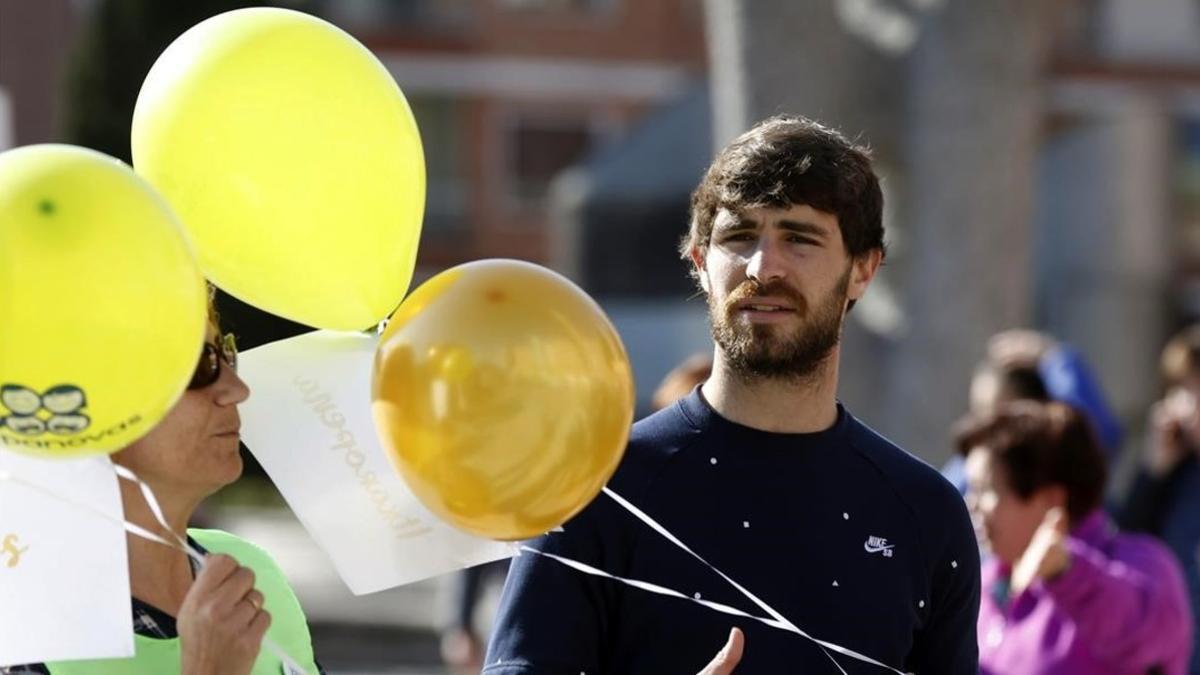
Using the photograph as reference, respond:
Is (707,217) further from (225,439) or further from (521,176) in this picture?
(521,176)

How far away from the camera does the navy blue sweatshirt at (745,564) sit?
2.46 m

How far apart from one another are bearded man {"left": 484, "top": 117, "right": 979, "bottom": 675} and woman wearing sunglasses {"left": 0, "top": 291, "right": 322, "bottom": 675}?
380 millimetres

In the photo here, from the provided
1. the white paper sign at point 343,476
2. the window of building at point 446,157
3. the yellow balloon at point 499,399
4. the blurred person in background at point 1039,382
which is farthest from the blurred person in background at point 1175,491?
the window of building at point 446,157

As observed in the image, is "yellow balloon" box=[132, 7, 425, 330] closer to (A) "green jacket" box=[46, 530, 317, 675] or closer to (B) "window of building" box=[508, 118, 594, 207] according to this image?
(A) "green jacket" box=[46, 530, 317, 675]

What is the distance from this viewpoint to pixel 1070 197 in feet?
54.5

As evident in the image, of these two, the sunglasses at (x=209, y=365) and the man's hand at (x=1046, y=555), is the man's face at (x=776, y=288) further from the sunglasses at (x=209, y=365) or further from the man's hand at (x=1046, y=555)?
the man's hand at (x=1046, y=555)

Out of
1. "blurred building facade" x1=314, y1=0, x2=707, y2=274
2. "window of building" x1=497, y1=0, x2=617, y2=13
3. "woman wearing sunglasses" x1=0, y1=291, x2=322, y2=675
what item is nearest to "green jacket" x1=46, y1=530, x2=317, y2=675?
"woman wearing sunglasses" x1=0, y1=291, x2=322, y2=675

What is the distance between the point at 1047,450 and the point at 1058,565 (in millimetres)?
281

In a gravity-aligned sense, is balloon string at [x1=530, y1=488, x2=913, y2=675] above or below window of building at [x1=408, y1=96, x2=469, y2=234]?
above

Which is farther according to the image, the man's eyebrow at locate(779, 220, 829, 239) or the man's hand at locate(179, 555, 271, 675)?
the man's eyebrow at locate(779, 220, 829, 239)

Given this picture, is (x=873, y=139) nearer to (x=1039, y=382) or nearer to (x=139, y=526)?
(x=1039, y=382)

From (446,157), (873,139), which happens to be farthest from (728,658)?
(446,157)

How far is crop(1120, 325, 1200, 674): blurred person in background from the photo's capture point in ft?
17.1

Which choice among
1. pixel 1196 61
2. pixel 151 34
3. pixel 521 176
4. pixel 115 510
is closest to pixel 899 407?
pixel 115 510
